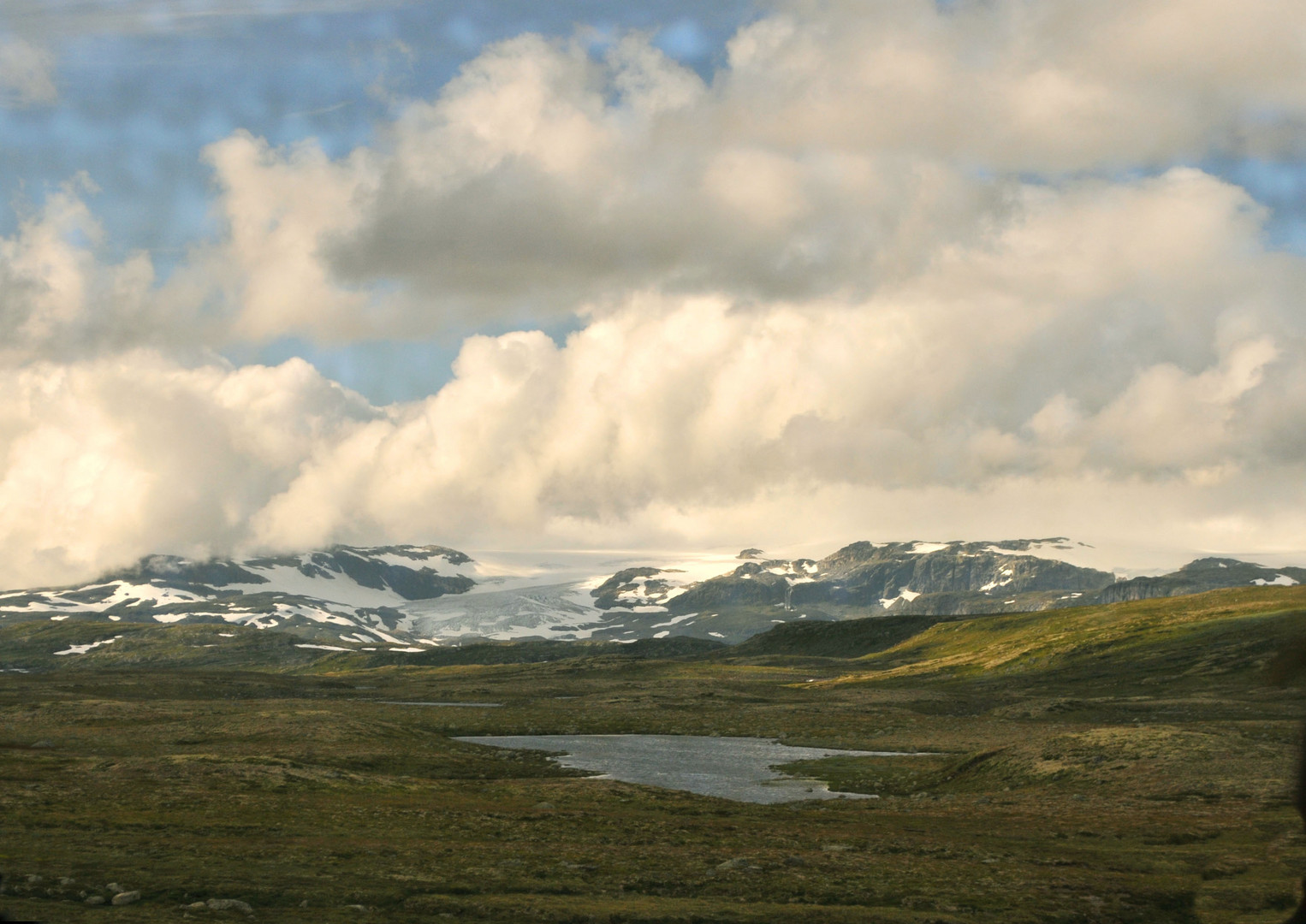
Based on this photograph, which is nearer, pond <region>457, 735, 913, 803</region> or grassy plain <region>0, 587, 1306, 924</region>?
grassy plain <region>0, 587, 1306, 924</region>

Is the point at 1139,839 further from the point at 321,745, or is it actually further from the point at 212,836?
the point at 321,745

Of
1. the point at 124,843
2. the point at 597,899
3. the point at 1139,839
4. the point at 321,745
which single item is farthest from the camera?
the point at 321,745

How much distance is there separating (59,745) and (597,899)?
66.4 metres

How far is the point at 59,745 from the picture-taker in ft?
262

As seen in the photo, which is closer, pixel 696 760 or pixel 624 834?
pixel 624 834

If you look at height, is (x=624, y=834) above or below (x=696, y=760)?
above

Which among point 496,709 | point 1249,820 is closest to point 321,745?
point 1249,820

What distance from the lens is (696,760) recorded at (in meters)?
89.2

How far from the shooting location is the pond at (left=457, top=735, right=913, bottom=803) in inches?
2687

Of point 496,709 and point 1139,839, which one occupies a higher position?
point 1139,839

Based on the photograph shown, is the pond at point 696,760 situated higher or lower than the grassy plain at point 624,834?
lower

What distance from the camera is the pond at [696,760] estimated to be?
6825 cm

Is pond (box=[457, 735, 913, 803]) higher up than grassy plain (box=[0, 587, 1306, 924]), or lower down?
lower down

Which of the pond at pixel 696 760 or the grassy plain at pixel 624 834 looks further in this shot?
the pond at pixel 696 760
